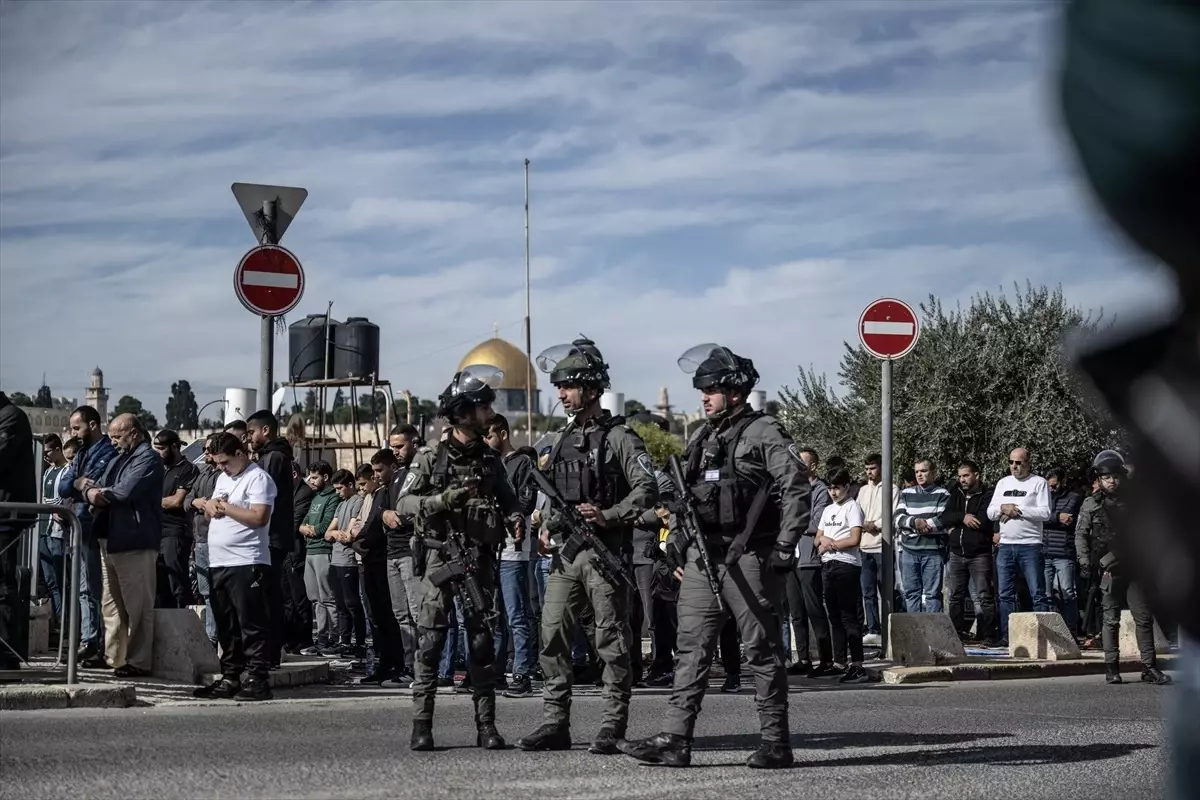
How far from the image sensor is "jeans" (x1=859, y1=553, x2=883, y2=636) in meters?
16.8

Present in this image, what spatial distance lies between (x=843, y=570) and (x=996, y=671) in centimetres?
178

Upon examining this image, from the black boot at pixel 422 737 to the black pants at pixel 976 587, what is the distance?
10.1 m

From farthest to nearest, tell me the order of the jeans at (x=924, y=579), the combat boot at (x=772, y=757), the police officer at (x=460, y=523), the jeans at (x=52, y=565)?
1. the jeans at (x=924, y=579)
2. the jeans at (x=52, y=565)
3. the police officer at (x=460, y=523)
4. the combat boot at (x=772, y=757)

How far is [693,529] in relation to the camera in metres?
8.18

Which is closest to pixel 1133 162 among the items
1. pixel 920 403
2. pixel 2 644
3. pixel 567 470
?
pixel 567 470

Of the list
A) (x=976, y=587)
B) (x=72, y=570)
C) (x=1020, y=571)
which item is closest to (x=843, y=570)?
(x=1020, y=571)

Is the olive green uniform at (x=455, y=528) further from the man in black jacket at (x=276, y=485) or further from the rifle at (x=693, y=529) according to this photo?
the man in black jacket at (x=276, y=485)

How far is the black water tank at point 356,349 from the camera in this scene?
810 inches

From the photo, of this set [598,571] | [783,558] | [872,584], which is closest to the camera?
[783,558]

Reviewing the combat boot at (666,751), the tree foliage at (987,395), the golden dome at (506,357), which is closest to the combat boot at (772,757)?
the combat boot at (666,751)

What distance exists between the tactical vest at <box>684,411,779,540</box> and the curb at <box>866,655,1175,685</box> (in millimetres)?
5931

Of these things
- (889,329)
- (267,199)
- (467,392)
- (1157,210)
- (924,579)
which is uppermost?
(267,199)

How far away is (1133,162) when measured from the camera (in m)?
1.26

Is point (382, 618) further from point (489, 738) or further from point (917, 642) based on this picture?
point (917, 642)
